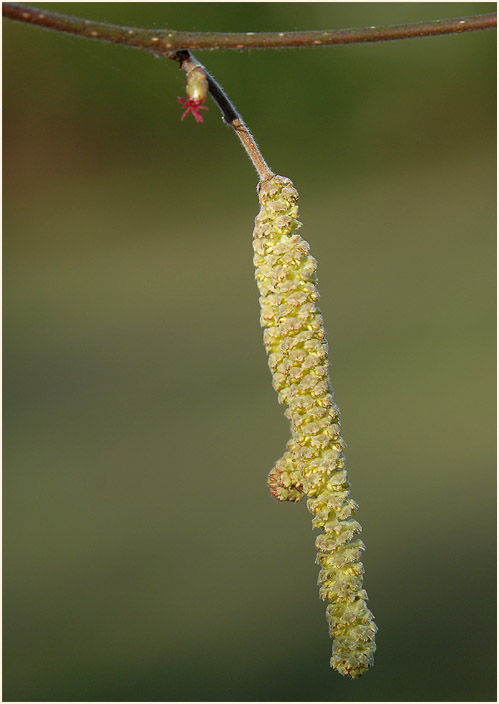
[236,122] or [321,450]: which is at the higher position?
[236,122]

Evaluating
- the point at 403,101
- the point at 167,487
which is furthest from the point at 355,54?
the point at 167,487

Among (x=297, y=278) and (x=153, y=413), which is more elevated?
(x=153, y=413)

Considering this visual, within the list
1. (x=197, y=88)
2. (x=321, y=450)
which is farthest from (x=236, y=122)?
(x=321, y=450)

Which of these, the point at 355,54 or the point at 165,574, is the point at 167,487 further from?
the point at 355,54

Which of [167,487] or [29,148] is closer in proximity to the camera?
[167,487]

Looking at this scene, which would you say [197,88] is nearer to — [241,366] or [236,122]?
[236,122]

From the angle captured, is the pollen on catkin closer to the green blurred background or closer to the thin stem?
the thin stem

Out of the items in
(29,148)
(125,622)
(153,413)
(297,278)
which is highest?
(29,148)
